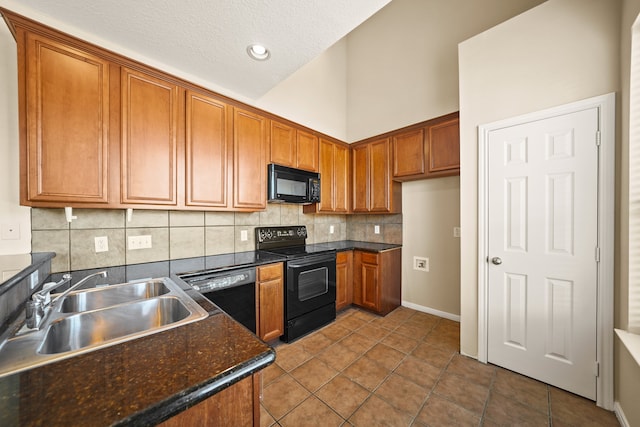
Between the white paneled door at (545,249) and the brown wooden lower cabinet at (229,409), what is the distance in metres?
2.09

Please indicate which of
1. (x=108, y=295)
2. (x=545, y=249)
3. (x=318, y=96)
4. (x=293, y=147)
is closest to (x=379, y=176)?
(x=293, y=147)

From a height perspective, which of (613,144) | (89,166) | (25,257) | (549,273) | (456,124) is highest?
(456,124)

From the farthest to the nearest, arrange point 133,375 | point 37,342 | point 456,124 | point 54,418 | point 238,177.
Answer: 1. point 456,124
2. point 238,177
3. point 37,342
4. point 133,375
5. point 54,418

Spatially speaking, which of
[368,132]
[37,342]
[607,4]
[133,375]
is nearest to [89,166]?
[37,342]

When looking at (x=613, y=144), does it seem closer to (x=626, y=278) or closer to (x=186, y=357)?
(x=626, y=278)

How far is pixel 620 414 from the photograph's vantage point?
4.73 feet

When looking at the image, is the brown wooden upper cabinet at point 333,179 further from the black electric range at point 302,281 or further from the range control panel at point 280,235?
the black electric range at point 302,281

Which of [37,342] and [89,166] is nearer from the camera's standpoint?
[37,342]

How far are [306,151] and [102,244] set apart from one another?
7.08ft

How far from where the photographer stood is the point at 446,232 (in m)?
2.91

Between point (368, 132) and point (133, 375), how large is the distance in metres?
3.57

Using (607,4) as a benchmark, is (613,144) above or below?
below

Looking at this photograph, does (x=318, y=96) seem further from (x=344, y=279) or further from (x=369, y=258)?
(x=344, y=279)

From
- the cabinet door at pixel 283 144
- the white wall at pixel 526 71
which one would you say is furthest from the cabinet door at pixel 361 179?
the white wall at pixel 526 71
